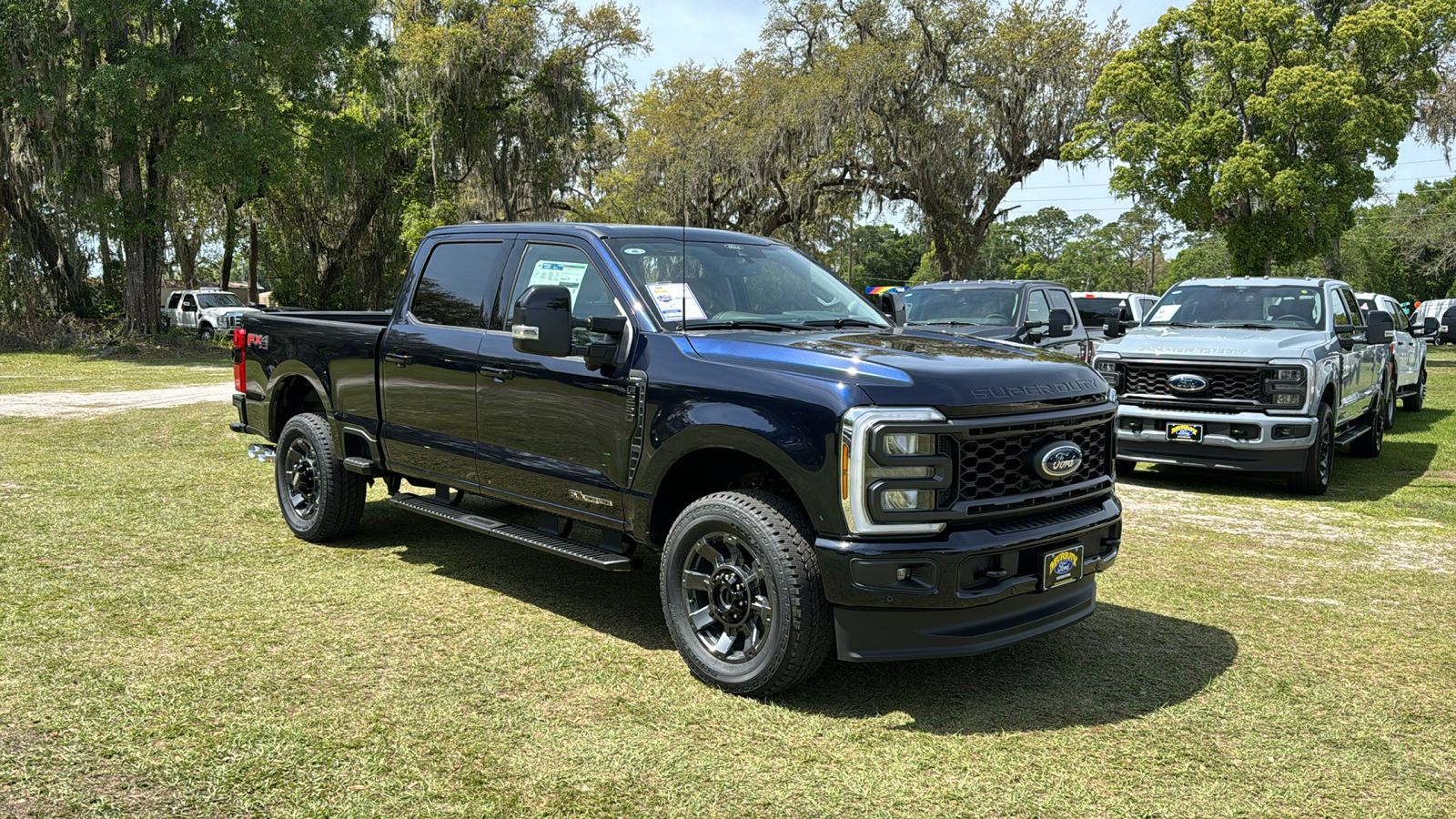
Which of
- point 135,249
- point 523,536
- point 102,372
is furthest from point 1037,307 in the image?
point 135,249

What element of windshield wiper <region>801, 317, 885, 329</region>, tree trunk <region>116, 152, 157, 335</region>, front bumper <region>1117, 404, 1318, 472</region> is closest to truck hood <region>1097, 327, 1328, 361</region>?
front bumper <region>1117, 404, 1318, 472</region>

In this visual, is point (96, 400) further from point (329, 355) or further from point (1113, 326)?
point (1113, 326)

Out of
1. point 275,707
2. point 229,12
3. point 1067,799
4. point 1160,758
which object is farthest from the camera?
point 229,12

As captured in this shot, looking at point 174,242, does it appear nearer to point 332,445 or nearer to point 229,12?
point 229,12

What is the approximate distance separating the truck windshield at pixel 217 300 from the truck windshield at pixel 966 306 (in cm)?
2858

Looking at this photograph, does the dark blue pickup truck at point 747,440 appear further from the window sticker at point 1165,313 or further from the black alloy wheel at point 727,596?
the window sticker at point 1165,313

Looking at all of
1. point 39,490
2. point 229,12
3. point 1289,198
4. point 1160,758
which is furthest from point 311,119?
point 1160,758

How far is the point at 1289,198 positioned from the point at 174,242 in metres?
40.5

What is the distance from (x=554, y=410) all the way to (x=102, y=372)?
19.9m

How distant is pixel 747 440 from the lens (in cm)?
452

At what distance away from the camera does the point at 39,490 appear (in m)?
8.59

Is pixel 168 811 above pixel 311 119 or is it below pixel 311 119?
below

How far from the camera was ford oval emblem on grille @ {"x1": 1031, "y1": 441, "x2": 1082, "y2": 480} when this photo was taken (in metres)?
4.50

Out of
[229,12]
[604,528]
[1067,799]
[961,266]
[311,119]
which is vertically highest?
[229,12]
